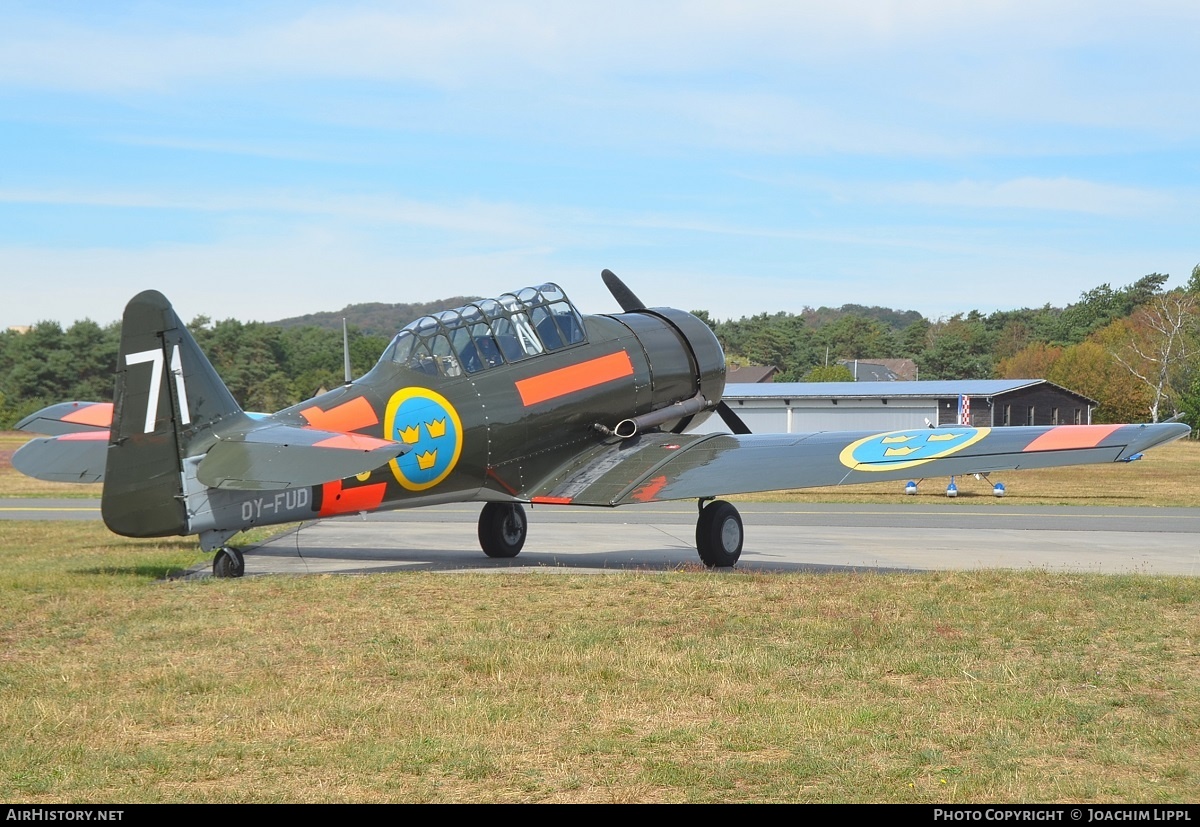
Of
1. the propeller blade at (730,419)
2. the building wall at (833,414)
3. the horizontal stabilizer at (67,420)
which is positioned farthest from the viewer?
the building wall at (833,414)

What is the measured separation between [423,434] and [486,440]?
0.75 meters

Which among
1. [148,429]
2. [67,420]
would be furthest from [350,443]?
[67,420]

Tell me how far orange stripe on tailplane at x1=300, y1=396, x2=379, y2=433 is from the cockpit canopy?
2.80ft

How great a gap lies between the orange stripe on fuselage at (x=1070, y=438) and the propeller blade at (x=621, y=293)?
20.5 feet

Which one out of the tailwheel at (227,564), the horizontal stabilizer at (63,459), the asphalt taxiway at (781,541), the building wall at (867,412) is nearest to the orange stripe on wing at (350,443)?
the tailwheel at (227,564)

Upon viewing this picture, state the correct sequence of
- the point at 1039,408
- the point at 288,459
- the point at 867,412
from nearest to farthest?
the point at 288,459 < the point at 867,412 < the point at 1039,408

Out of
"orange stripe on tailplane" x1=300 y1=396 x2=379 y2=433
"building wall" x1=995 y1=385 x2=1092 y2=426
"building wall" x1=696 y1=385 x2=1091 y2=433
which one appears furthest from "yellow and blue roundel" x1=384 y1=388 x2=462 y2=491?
"building wall" x1=995 y1=385 x2=1092 y2=426

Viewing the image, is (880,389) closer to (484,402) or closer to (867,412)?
(867,412)

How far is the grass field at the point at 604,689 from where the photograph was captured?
5.14m

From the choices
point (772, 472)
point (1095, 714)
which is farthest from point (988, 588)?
point (1095, 714)

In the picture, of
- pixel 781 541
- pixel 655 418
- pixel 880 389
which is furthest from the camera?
pixel 880 389

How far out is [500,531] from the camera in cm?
1452

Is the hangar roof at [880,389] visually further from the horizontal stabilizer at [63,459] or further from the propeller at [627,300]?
the horizontal stabilizer at [63,459]

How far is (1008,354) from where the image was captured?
10275 cm
